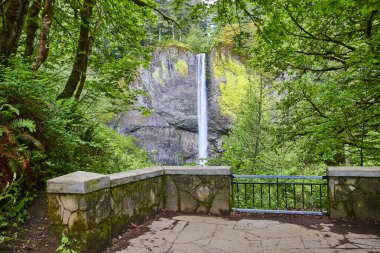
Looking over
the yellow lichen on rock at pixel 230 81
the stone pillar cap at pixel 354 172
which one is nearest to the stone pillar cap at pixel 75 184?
the stone pillar cap at pixel 354 172

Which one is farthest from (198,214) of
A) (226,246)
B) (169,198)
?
(226,246)

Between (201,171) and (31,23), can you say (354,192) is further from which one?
(31,23)

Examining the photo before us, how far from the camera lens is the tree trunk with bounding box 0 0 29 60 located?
563 centimetres

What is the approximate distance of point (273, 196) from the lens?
11.0 meters

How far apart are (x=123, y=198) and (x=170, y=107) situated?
28592mm

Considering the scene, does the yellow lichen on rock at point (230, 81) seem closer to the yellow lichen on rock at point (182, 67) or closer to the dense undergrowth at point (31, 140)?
the yellow lichen on rock at point (182, 67)

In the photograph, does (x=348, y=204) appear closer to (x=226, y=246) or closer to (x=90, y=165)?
(x=226, y=246)

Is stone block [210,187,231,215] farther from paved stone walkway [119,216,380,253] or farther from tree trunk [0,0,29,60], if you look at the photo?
tree trunk [0,0,29,60]

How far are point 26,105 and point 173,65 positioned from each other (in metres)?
28.4

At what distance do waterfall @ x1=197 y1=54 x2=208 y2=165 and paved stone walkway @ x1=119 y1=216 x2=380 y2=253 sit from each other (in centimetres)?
2606

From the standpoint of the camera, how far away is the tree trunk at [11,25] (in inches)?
222

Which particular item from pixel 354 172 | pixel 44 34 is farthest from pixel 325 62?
pixel 44 34

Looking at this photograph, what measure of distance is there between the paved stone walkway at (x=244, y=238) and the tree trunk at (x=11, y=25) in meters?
4.28

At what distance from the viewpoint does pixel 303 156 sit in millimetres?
10477
